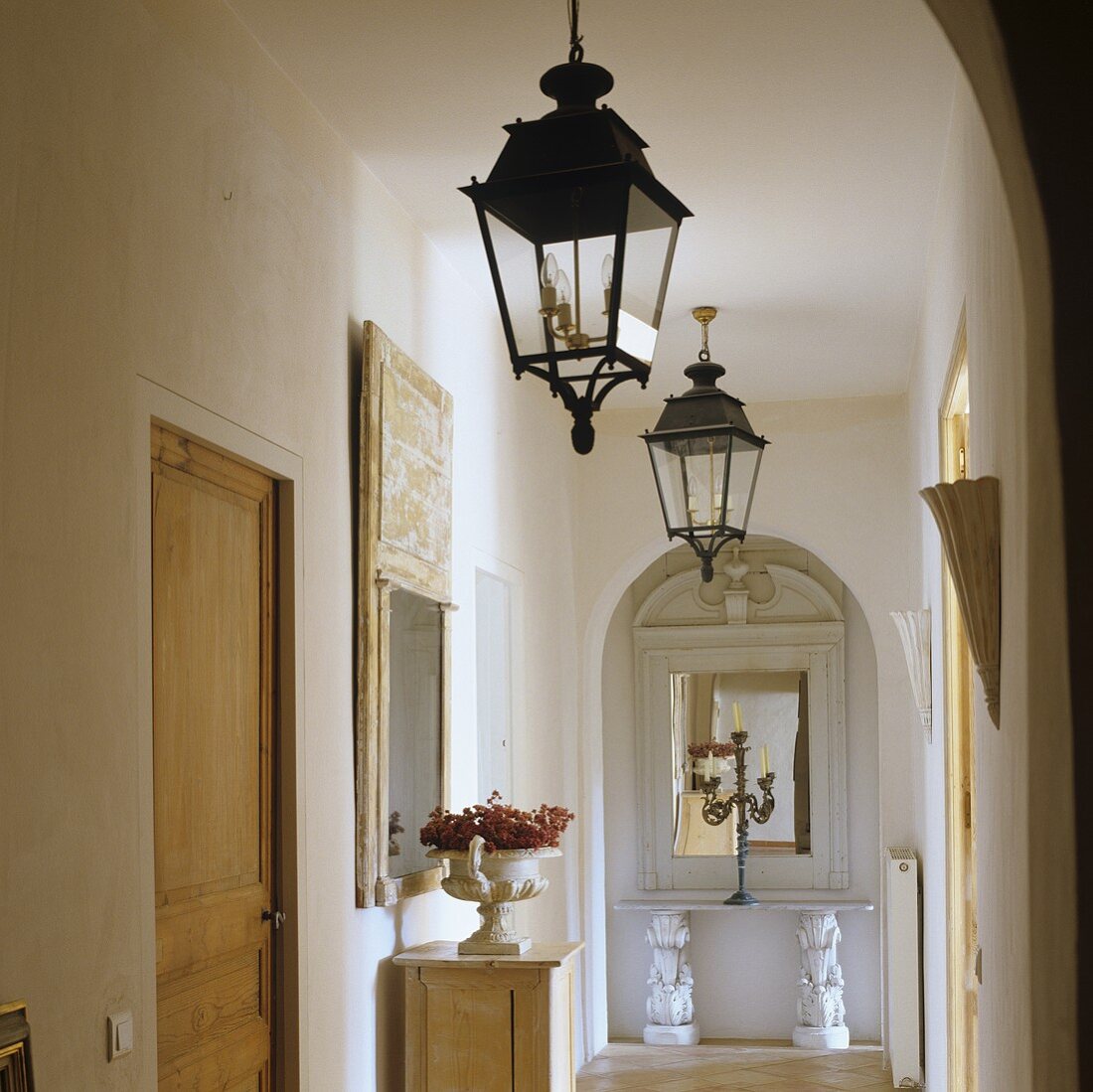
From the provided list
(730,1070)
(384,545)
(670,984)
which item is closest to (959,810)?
(384,545)

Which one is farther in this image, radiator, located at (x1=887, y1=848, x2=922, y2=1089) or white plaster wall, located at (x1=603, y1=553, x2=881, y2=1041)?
white plaster wall, located at (x1=603, y1=553, x2=881, y2=1041)

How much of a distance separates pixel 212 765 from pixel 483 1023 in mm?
1555

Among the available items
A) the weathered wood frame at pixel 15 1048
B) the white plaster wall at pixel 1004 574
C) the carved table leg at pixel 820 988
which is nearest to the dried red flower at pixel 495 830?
the white plaster wall at pixel 1004 574

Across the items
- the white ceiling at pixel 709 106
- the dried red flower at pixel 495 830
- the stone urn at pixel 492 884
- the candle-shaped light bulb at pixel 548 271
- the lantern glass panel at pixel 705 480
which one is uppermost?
the white ceiling at pixel 709 106

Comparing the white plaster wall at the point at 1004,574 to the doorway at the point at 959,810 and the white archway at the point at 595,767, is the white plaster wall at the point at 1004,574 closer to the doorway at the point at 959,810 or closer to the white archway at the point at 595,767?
the doorway at the point at 959,810

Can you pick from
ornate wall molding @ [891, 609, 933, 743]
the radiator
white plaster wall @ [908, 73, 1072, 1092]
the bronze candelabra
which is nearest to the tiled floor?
the radiator

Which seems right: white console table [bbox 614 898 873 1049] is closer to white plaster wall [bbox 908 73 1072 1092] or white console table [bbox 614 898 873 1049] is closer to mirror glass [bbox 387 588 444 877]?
white plaster wall [bbox 908 73 1072 1092]

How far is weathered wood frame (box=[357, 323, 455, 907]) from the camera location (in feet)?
14.5

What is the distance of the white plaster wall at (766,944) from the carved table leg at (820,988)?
0.39m

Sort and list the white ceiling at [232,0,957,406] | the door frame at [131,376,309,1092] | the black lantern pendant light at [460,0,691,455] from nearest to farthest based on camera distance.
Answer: the black lantern pendant light at [460,0,691,455] < the door frame at [131,376,309,1092] < the white ceiling at [232,0,957,406]

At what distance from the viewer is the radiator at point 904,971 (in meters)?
6.89

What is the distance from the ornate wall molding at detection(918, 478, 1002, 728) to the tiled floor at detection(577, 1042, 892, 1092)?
193 inches

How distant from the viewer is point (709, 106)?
14.1 ft

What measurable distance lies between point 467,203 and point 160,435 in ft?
6.79
